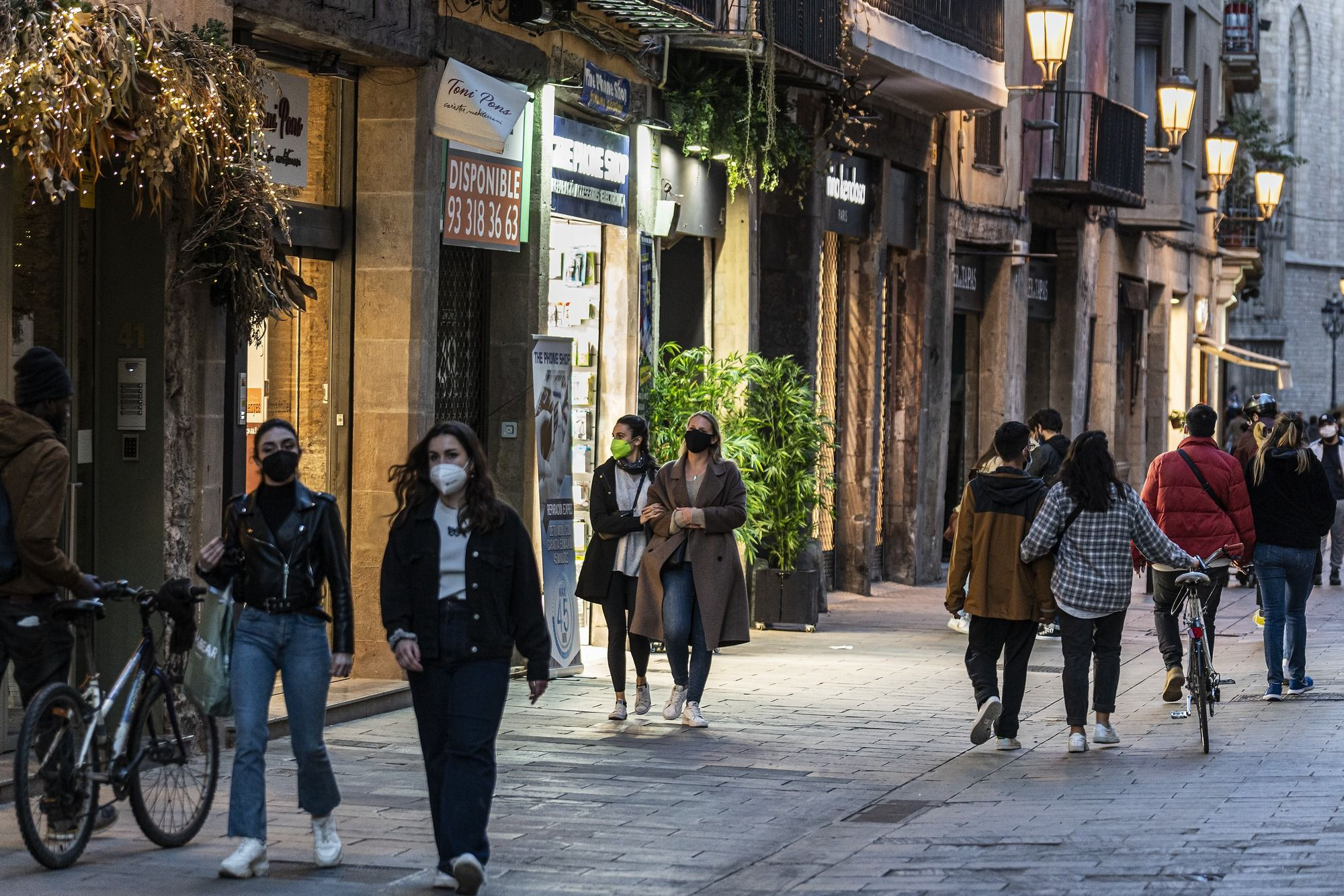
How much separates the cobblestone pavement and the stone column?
4.04 feet

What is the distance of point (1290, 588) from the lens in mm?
14242

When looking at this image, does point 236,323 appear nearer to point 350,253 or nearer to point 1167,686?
point 350,253

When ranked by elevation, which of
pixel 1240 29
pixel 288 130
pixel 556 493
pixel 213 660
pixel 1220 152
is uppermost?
pixel 1240 29

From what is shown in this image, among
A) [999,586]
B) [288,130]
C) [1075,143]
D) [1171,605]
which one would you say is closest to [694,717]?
[999,586]

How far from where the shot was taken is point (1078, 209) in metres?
30.5

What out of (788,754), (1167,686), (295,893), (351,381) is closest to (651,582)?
(788,754)

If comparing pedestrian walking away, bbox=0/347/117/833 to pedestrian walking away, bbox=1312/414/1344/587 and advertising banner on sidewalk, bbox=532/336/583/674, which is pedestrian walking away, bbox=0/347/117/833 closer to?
advertising banner on sidewalk, bbox=532/336/583/674

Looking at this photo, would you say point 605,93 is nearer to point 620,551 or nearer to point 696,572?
point 620,551

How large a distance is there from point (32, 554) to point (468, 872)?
83.2 inches

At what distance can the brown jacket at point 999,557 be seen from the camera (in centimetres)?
1172

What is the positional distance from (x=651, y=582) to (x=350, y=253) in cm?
294

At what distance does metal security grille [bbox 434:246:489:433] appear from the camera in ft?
48.0

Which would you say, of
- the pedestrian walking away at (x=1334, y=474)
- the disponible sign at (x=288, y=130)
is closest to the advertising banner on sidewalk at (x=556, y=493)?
the disponible sign at (x=288, y=130)

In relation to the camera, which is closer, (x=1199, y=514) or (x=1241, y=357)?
(x=1199, y=514)
